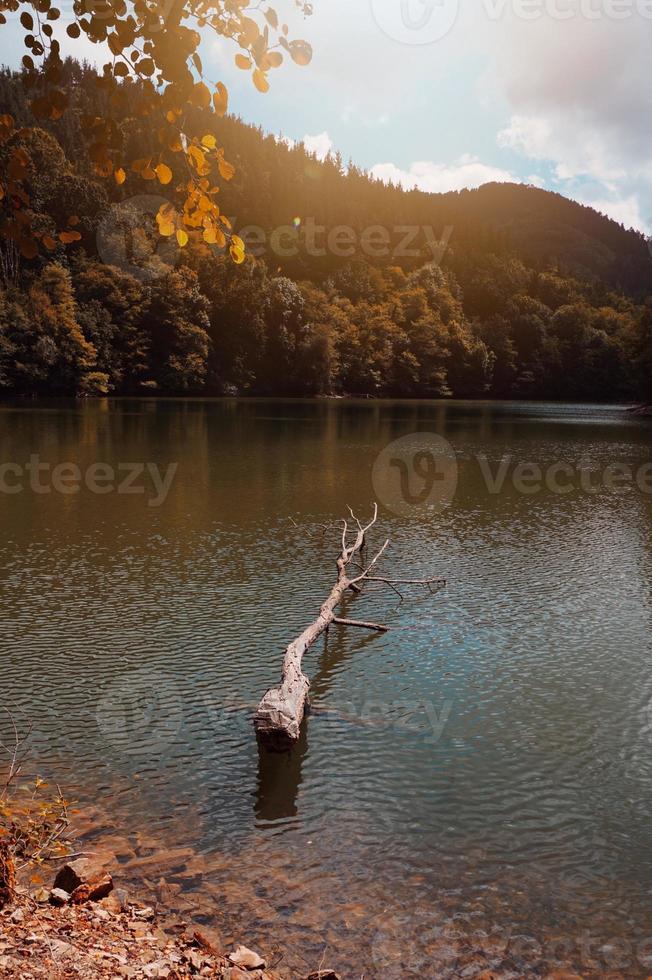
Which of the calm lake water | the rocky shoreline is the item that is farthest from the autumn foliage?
the calm lake water

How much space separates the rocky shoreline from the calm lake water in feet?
1.47

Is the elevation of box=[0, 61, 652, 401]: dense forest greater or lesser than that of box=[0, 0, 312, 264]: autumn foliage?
greater

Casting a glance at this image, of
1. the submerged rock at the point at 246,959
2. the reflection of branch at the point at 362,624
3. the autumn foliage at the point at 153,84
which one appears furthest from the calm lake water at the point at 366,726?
the autumn foliage at the point at 153,84

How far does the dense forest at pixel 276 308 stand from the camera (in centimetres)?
10362

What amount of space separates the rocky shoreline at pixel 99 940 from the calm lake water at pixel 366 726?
17.6 inches

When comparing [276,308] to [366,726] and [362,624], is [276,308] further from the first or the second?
[366,726]

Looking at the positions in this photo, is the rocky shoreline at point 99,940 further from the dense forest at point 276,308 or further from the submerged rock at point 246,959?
the dense forest at point 276,308

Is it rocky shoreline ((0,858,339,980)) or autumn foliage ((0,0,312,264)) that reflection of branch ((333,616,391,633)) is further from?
autumn foliage ((0,0,312,264))

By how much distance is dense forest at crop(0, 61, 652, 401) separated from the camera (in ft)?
340

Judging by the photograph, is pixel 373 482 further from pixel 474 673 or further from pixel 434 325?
pixel 434 325

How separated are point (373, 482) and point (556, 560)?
1314cm

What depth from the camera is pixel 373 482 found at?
31.2 m

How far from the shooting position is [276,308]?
128 metres

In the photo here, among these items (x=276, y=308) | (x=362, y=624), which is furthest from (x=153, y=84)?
(x=276, y=308)
